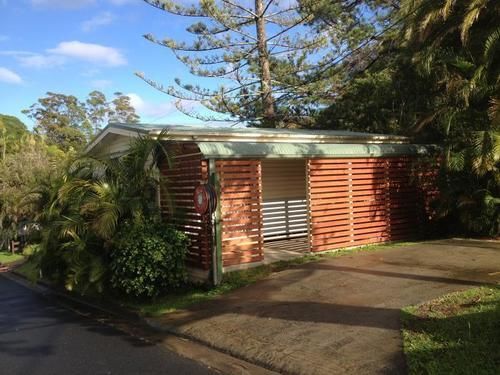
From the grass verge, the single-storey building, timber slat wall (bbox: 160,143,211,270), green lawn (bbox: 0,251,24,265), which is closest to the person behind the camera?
the grass verge

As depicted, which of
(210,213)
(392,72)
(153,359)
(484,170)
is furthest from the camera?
(392,72)

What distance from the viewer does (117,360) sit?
237 inches

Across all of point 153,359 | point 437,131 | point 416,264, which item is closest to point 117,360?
point 153,359

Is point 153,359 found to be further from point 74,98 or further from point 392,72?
point 74,98

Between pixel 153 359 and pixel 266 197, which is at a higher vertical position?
pixel 266 197

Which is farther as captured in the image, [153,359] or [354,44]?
[354,44]

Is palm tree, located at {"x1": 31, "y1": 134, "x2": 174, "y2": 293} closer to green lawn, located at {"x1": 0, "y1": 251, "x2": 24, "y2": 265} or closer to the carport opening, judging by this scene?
the carport opening

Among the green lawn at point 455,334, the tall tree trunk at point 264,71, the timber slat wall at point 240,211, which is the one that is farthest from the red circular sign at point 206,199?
the tall tree trunk at point 264,71

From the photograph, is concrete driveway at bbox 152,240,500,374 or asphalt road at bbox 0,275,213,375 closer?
concrete driveway at bbox 152,240,500,374

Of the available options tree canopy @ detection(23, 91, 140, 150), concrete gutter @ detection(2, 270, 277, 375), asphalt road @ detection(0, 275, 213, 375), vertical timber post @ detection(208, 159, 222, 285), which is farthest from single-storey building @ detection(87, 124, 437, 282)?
tree canopy @ detection(23, 91, 140, 150)

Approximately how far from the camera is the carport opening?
46.3ft

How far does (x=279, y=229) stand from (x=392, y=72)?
7845mm

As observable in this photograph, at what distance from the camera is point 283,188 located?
574 inches

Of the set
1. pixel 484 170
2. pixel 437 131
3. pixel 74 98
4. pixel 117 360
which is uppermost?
pixel 74 98
